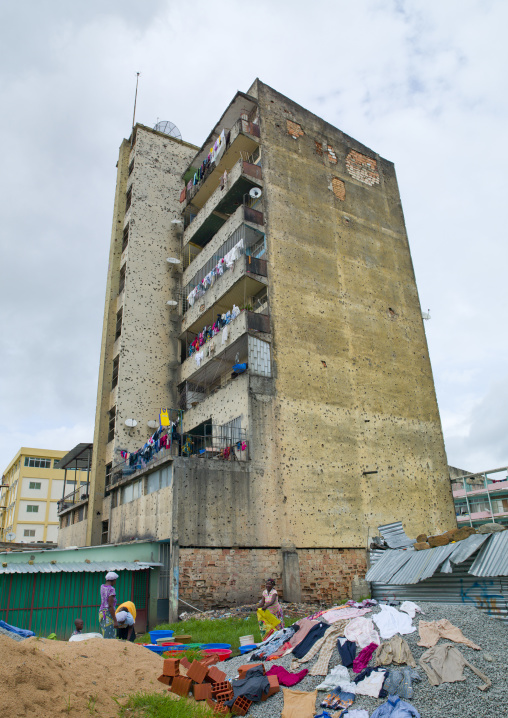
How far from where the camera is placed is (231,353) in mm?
25609

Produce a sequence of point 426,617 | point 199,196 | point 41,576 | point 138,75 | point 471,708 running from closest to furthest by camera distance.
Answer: point 471,708 < point 426,617 < point 41,576 < point 199,196 < point 138,75

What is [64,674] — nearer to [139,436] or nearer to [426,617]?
[426,617]

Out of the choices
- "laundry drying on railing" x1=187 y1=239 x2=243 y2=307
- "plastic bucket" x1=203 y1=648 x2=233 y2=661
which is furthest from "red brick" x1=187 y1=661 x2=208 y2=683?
"laundry drying on railing" x1=187 y1=239 x2=243 y2=307

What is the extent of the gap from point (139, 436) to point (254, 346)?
977cm

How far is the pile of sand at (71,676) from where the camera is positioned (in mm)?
6668

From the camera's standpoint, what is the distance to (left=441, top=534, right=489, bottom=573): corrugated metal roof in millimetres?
11039

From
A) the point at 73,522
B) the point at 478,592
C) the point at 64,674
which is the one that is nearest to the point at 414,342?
the point at 478,592

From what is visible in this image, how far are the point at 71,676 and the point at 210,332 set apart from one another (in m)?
21.0

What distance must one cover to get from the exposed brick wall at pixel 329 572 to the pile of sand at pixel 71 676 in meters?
12.7

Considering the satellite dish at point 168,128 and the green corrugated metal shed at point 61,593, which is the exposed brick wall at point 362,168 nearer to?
the satellite dish at point 168,128

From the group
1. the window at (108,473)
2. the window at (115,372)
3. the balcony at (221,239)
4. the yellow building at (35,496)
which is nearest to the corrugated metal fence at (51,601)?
the window at (108,473)

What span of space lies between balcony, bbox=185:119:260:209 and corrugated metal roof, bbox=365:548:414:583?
21.2 metres

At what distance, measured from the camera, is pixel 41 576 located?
666 inches

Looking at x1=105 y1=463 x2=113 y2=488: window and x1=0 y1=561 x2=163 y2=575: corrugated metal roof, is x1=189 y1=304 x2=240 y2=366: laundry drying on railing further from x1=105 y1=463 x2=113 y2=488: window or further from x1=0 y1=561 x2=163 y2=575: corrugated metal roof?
x1=0 y1=561 x2=163 y2=575: corrugated metal roof
